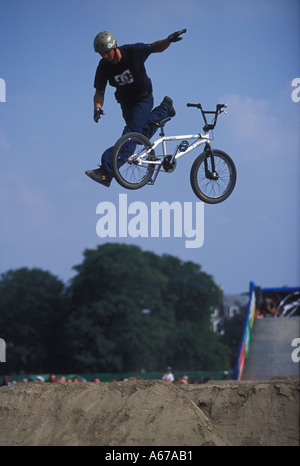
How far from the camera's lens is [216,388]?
42.3ft

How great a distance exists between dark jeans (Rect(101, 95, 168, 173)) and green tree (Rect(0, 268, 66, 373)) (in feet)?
170

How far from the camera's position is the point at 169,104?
43.5ft

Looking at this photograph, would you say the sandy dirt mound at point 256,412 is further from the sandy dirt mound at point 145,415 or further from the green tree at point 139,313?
→ the green tree at point 139,313

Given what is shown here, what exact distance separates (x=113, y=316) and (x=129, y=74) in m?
51.0

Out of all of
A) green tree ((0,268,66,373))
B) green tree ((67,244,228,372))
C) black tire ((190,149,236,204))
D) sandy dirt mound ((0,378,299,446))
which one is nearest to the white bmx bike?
black tire ((190,149,236,204))

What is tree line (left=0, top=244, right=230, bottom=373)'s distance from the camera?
60875 mm

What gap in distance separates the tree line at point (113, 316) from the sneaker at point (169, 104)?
4756 centimetres

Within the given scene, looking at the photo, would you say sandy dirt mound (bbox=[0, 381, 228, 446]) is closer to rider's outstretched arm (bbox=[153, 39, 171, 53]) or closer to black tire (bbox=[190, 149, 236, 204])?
black tire (bbox=[190, 149, 236, 204])

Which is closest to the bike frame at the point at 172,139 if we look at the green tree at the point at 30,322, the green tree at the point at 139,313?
the green tree at the point at 139,313

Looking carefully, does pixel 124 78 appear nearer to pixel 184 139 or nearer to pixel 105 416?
pixel 184 139

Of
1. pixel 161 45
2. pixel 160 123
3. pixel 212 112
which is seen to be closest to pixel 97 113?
pixel 160 123

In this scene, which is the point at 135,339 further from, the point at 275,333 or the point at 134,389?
the point at 134,389

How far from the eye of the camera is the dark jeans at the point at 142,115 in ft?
42.2

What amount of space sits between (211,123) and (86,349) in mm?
49351
